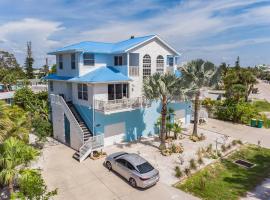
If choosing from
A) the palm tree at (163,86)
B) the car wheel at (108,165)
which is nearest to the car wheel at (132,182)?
the car wheel at (108,165)

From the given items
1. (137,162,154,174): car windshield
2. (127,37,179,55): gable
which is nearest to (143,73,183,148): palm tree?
(127,37,179,55): gable

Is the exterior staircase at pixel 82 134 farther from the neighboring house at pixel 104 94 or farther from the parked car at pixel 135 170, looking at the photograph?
the parked car at pixel 135 170

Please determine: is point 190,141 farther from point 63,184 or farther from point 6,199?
point 6,199

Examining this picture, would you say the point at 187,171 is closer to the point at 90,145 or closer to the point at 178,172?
the point at 178,172

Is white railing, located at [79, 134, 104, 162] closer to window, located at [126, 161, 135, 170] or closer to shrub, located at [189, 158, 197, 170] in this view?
window, located at [126, 161, 135, 170]

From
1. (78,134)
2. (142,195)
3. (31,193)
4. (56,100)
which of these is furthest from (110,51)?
(31,193)

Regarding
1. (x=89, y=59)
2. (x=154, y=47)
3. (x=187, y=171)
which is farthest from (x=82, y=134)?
(x=154, y=47)
